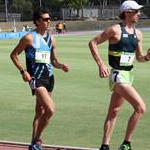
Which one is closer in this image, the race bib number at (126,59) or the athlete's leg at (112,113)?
the race bib number at (126,59)

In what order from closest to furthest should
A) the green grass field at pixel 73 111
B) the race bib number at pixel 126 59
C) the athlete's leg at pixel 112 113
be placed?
the race bib number at pixel 126 59 → the athlete's leg at pixel 112 113 → the green grass field at pixel 73 111

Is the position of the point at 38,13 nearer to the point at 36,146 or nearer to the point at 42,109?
the point at 42,109

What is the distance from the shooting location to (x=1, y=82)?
1658 cm

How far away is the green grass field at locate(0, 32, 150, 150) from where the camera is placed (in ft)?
29.1

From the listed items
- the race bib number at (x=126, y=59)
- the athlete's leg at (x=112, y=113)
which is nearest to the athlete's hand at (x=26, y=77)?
the athlete's leg at (x=112, y=113)

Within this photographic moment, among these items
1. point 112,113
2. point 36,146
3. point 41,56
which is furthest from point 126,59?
point 36,146

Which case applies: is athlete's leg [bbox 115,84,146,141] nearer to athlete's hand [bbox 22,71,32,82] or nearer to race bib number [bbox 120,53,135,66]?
race bib number [bbox 120,53,135,66]

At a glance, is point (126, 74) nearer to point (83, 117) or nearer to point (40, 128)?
point (40, 128)

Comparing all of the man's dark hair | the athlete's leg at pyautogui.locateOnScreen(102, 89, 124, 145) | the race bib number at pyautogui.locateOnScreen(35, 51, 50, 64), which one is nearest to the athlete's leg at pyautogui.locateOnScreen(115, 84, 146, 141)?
the athlete's leg at pyautogui.locateOnScreen(102, 89, 124, 145)

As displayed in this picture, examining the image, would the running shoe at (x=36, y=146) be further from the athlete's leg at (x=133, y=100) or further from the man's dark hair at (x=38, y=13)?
the man's dark hair at (x=38, y=13)

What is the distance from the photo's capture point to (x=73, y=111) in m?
11.3

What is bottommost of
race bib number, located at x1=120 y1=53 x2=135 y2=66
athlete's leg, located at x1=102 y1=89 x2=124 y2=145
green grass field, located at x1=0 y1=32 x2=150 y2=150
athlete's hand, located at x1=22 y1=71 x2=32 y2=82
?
green grass field, located at x1=0 y1=32 x2=150 y2=150

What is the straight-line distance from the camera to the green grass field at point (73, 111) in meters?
8.87

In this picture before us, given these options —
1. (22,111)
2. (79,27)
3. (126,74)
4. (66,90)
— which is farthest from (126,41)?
(79,27)
